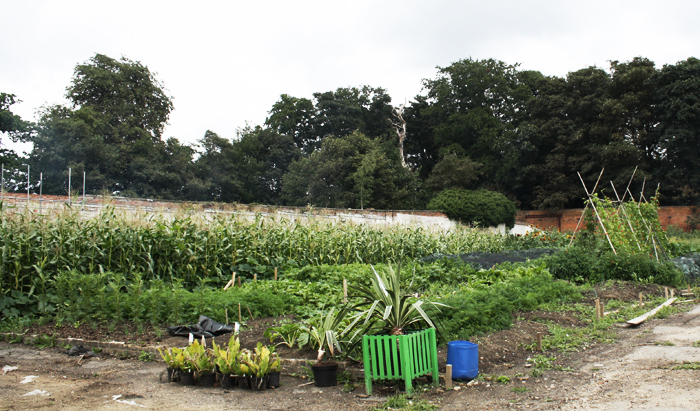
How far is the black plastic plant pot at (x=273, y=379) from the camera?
4.02m

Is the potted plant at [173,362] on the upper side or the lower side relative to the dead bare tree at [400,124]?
lower

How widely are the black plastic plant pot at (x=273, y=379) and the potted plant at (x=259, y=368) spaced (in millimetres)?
43

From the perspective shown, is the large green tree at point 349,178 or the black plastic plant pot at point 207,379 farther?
the large green tree at point 349,178

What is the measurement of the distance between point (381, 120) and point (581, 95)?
14518 millimetres

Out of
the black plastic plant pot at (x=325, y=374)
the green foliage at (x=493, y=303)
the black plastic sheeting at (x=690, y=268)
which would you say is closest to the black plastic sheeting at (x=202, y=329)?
the black plastic plant pot at (x=325, y=374)

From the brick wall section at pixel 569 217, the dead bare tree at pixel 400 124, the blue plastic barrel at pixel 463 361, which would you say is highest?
the dead bare tree at pixel 400 124

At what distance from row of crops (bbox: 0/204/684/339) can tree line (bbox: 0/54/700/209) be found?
16.2 meters

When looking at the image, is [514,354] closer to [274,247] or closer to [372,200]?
[274,247]

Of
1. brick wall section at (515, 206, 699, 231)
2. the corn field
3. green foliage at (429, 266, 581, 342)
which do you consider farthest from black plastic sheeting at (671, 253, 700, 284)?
brick wall section at (515, 206, 699, 231)

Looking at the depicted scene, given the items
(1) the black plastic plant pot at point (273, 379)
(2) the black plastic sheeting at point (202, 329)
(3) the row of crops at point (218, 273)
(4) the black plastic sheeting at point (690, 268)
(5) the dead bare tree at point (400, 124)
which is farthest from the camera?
(5) the dead bare tree at point (400, 124)

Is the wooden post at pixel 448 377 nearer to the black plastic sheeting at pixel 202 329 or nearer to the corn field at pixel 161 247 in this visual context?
the black plastic sheeting at pixel 202 329

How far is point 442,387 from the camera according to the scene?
157 inches

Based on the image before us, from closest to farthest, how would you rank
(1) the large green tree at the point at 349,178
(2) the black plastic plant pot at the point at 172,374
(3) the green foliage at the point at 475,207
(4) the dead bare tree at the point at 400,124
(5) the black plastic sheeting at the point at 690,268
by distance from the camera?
(2) the black plastic plant pot at the point at 172,374
(5) the black plastic sheeting at the point at 690,268
(3) the green foliage at the point at 475,207
(1) the large green tree at the point at 349,178
(4) the dead bare tree at the point at 400,124

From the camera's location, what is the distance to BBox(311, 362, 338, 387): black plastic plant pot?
4000 mm
